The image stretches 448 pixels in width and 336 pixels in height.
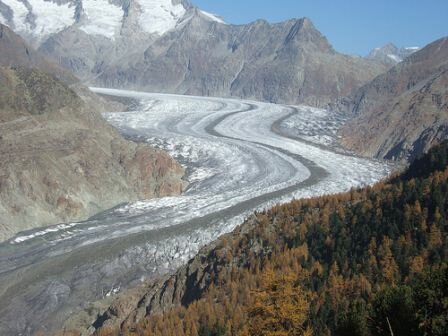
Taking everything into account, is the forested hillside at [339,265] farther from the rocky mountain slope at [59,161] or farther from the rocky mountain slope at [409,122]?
the rocky mountain slope at [409,122]

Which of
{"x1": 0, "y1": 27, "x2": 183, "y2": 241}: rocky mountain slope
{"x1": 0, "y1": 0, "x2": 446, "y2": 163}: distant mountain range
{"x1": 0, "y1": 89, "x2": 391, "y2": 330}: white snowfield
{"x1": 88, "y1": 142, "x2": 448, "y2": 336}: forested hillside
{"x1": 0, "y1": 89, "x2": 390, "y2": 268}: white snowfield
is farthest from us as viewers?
{"x1": 0, "y1": 0, "x2": 446, "y2": 163}: distant mountain range

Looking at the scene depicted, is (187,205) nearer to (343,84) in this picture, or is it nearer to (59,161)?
(59,161)

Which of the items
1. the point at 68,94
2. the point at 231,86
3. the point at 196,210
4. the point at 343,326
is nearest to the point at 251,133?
the point at 68,94

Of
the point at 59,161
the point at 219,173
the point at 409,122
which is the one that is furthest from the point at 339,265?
the point at 409,122

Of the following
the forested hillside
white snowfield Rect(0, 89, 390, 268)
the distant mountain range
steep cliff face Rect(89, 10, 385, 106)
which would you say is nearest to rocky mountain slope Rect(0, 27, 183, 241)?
white snowfield Rect(0, 89, 390, 268)

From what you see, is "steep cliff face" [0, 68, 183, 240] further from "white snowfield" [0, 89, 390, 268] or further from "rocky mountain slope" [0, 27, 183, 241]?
"white snowfield" [0, 89, 390, 268]

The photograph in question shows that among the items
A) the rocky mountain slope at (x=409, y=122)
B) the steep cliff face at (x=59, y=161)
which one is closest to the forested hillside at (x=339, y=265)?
the steep cliff face at (x=59, y=161)
